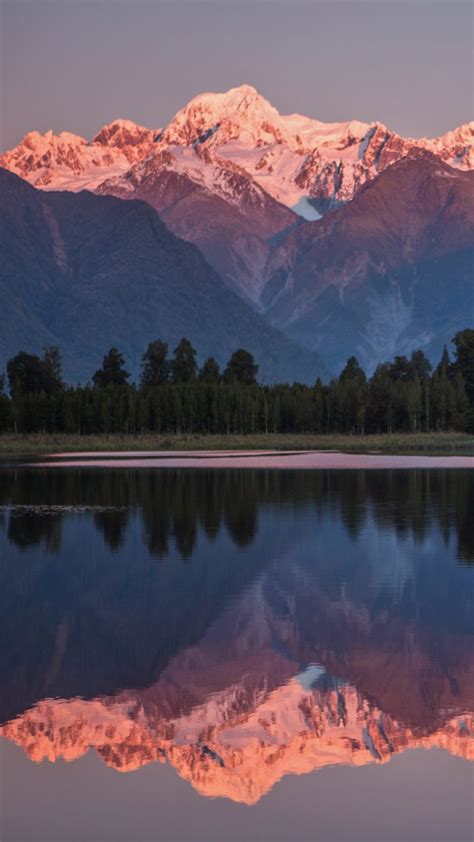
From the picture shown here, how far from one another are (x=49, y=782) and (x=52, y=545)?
26.2 metres

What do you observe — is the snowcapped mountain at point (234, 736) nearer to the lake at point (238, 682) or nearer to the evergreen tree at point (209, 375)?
the lake at point (238, 682)

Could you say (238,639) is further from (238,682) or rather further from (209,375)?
(209,375)

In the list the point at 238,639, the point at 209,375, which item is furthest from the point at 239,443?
the point at 238,639

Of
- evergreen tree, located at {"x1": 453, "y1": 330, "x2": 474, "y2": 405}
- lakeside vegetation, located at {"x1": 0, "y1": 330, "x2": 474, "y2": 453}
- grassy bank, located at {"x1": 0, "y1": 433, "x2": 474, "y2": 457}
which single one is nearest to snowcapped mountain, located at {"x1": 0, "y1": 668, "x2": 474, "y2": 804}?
grassy bank, located at {"x1": 0, "y1": 433, "x2": 474, "y2": 457}

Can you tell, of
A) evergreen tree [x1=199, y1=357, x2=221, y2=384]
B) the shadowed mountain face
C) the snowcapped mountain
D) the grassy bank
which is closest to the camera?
the snowcapped mountain

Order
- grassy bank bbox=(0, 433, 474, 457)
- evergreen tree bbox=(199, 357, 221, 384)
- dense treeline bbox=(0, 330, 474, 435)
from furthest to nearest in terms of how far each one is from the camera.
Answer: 1. evergreen tree bbox=(199, 357, 221, 384)
2. dense treeline bbox=(0, 330, 474, 435)
3. grassy bank bbox=(0, 433, 474, 457)

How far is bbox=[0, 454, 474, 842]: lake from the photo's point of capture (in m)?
18.8

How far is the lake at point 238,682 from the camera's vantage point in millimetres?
18828

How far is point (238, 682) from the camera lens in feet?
82.2

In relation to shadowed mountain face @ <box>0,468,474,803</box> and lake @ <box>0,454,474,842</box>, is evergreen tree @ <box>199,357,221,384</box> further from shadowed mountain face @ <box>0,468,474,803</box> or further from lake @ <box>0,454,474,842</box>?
lake @ <box>0,454,474,842</box>

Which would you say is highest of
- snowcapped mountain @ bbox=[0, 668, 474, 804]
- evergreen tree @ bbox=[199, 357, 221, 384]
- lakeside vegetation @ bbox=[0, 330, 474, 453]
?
evergreen tree @ bbox=[199, 357, 221, 384]

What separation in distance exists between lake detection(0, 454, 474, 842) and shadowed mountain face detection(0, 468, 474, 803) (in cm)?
6

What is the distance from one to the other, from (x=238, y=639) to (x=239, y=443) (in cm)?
12055

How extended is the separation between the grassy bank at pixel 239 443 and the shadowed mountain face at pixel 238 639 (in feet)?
282
